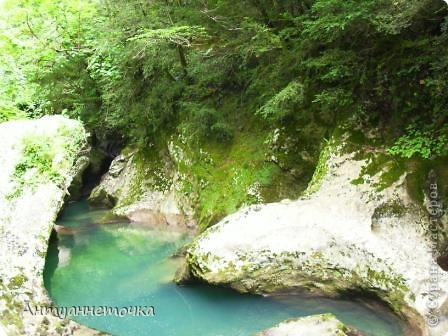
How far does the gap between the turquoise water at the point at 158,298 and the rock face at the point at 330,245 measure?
1.14ft

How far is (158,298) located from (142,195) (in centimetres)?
660

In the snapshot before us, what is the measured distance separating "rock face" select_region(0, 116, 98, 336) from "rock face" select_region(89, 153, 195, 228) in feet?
11.8

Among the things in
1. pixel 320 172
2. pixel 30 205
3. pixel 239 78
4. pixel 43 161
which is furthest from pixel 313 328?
pixel 239 78

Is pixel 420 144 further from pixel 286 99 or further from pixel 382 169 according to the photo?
pixel 286 99

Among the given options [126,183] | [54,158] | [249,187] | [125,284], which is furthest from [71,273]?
[126,183]

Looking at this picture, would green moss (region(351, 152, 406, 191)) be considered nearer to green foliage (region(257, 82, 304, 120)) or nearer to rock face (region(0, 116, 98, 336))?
green foliage (region(257, 82, 304, 120))

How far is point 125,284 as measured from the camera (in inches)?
369

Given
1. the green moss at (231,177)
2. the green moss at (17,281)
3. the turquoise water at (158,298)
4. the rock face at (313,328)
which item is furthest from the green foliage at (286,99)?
the green moss at (17,281)

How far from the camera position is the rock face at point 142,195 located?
13.4 metres

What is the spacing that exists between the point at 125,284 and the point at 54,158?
10.7ft

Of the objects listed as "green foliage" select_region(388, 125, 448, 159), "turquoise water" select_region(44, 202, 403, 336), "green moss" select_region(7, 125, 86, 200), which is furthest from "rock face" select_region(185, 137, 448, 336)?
"green moss" select_region(7, 125, 86, 200)

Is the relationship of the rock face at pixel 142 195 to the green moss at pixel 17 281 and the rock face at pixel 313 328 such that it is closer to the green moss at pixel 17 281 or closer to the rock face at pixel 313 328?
the green moss at pixel 17 281

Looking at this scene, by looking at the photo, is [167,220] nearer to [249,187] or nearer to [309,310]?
[249,187]

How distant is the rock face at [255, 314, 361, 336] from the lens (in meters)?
6.03
